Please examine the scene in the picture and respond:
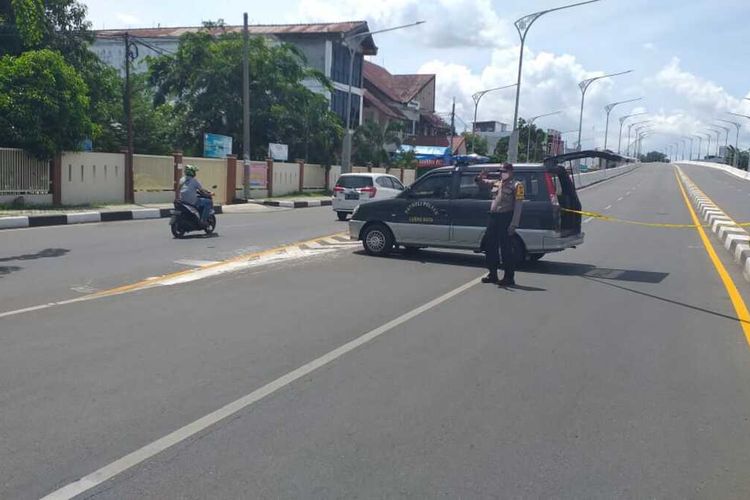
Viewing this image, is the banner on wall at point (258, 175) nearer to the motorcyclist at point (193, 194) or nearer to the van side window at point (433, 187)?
the motorcyclist at point (193, 194)

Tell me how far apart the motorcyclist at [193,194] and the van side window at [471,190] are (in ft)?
19.6

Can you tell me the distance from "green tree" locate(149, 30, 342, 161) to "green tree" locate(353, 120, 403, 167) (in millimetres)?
5418

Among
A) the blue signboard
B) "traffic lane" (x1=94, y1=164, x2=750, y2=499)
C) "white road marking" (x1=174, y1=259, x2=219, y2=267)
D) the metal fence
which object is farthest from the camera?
the blue signboard

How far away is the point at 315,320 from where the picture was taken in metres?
7.43

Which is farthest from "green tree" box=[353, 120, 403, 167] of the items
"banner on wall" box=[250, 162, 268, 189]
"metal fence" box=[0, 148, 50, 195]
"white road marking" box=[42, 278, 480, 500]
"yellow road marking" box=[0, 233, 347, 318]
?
"white road marking" box=[42, 278, 480, 500]

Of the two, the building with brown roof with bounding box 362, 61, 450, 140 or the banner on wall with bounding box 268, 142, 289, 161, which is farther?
the building with brown roof with bounding box 362, 61, 450, 140

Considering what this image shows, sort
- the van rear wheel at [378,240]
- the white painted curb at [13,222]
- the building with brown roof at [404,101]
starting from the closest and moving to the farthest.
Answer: the van rear wheel at [378,240] → the white painted curb at [13,222] → the building with brown roof at [404,101]

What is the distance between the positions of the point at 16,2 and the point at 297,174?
83.1 ft

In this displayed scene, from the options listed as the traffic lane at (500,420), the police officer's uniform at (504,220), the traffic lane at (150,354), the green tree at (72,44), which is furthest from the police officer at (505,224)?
the green tree at (72,44)

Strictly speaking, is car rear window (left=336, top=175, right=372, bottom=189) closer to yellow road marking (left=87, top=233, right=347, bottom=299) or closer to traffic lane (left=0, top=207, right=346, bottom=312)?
traffic lane (left=0, top=207, right=346, bottom=312)

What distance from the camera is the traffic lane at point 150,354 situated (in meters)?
4.10

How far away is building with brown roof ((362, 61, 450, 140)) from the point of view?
60.2 m

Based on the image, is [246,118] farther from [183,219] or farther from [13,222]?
[183,219]

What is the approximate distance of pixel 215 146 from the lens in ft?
104
